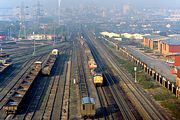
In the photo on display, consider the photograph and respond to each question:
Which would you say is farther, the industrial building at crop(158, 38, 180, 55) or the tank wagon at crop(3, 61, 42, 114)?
A: the industrial building at crop(158, 38, 180, 55)

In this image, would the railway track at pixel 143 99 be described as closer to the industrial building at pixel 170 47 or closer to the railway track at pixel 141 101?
the railway track at pixel 141 101

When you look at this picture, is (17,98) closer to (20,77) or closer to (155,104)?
(155,104)

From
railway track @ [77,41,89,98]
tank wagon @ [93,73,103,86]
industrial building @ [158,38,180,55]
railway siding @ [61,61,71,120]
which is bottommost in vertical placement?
railway siding @ [61,61,71,120]

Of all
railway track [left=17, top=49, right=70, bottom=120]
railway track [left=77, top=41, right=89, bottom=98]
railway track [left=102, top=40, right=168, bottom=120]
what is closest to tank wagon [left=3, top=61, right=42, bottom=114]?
railway track [left=17, top=49, right=70, bottom=120]

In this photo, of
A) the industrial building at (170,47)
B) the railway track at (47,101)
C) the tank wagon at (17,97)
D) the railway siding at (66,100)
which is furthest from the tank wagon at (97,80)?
the industrial building at (170,47)

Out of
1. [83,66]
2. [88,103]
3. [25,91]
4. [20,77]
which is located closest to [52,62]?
[83,66]

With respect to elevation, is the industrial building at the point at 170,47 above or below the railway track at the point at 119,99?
above

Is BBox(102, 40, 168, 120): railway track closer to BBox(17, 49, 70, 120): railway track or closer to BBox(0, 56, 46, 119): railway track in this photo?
BBox(17, 49, 70, 120): railway track

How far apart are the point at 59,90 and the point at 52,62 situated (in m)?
15.1

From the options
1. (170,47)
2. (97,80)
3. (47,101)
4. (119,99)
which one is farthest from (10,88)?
(170,47)

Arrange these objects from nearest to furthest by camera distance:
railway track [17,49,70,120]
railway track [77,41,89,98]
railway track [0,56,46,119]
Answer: railway track [17,49,70,120] < railway track [0,56,46,119] < railway track [77,41,89,98]

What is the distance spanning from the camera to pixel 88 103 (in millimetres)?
21984

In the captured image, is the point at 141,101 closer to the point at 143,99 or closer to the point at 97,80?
the point at 143,99

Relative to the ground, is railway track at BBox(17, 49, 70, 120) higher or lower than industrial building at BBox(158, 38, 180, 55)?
lower
